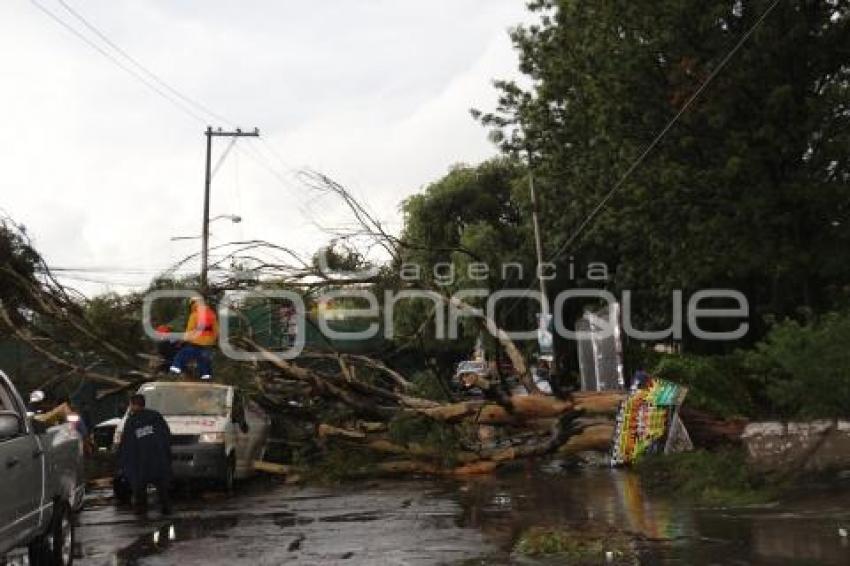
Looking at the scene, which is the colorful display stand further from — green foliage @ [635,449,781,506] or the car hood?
the car hood

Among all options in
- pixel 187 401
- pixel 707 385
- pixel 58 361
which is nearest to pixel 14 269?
pixel 58 361

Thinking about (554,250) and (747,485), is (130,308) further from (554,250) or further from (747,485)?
(554,250)

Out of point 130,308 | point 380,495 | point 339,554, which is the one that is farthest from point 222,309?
point 339,554

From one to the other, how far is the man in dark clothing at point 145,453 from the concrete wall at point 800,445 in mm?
7235

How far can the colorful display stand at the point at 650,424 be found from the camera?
14.7 m

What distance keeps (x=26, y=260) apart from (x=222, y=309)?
3.19 m

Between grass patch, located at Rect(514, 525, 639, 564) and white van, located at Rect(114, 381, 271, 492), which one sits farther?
white van, located at Rect(114, 381, 271, 492)

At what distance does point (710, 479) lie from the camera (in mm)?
12195

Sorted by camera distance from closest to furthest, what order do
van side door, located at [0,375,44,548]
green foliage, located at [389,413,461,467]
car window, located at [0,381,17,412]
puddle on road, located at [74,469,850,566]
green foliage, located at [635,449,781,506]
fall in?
van side door, located at [0,375,44,548], car window, located at [0,381,17,412], puddle on road, located at [74,469,850,566], green foliage, located at [635,449,781,506], green foliage, located at [389,413,461,467]

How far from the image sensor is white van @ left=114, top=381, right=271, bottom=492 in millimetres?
14438

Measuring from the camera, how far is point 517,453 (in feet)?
52.7

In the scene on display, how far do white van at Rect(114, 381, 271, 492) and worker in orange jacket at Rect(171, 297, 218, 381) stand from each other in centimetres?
58

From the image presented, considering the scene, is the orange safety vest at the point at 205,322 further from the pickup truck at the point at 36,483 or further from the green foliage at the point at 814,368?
the green foliage at the point at 814,368

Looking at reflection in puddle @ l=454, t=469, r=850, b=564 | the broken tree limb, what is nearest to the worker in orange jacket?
the broken tree limb
